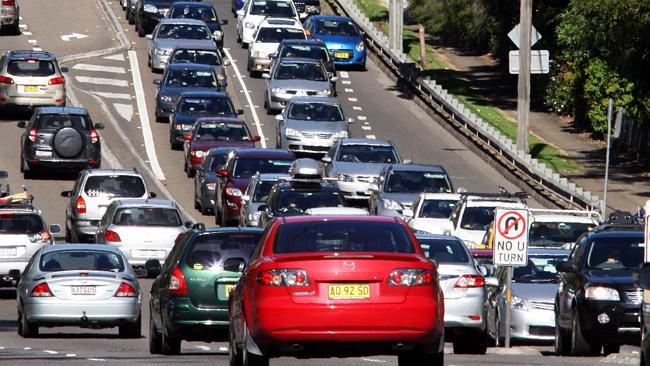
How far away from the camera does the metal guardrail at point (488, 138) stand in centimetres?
4256

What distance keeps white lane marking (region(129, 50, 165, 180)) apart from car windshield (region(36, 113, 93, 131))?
2.66 meters

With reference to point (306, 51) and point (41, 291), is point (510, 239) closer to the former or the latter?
point (41, 291)

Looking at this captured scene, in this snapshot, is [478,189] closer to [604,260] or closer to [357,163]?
[357,163]

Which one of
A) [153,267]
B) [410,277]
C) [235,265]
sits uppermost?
[410,277]

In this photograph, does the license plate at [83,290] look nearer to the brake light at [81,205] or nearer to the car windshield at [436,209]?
the car windshield at [436,209]

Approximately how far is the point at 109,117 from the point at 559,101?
44.9 ft

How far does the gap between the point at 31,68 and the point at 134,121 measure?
4.25 m

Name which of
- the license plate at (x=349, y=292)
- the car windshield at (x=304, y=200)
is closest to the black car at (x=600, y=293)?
the license plate at (x=349, y=292)

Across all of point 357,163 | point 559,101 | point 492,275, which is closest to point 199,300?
point 492,275

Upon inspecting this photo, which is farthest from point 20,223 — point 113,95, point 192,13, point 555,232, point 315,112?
point 192,13

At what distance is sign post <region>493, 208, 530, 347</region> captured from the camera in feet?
84.6

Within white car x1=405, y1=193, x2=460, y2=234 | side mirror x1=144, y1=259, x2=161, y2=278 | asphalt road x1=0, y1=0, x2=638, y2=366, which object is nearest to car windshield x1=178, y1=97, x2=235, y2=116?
asphalt road x1=0, y1=0, x2=638, y2=366

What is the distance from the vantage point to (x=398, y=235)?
53.5 feet

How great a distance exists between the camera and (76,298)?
25.3 m
